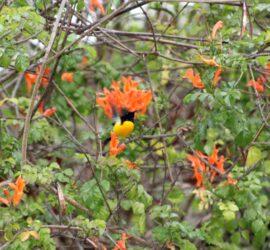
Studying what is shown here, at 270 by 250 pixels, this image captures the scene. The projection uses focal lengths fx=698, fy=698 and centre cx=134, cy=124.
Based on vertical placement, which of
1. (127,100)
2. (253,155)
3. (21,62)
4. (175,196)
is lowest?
(175,196)

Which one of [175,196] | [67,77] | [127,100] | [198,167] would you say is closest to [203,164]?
[198,167]

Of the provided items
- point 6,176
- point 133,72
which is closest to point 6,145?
point 6,176

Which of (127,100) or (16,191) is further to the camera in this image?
(127,100)

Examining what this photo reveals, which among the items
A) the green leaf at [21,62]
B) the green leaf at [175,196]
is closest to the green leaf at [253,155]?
the green leaf at [175,196]

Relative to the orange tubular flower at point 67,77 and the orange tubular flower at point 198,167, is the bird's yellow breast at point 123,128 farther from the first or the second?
the orange tubular flower at point 67,77

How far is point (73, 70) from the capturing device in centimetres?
405

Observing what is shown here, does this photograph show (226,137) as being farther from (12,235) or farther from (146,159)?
(12,235)

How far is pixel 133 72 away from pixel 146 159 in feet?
2.07

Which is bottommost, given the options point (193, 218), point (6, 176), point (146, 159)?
point (193, 218)

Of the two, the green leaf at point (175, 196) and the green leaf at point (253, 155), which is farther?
the green leaf at point (175, 196)

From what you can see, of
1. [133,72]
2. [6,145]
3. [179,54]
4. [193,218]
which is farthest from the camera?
[193,218]

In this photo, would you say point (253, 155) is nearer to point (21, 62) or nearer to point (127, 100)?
point (127, 100)

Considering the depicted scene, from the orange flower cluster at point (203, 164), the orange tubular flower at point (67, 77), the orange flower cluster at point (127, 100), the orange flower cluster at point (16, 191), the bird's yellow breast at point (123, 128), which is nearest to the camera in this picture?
the orange flower cluster at point (16, 191)

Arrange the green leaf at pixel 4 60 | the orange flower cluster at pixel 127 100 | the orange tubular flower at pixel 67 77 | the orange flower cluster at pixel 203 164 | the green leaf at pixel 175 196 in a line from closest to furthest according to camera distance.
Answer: the green leaf at pixel 4 60 → the orange flower cluster at pixel 127 100 → the orange flower cluster at pixel 203 164 → the green leaf at pixel 175 196 → the orange tubular flower at pixel 67 77
